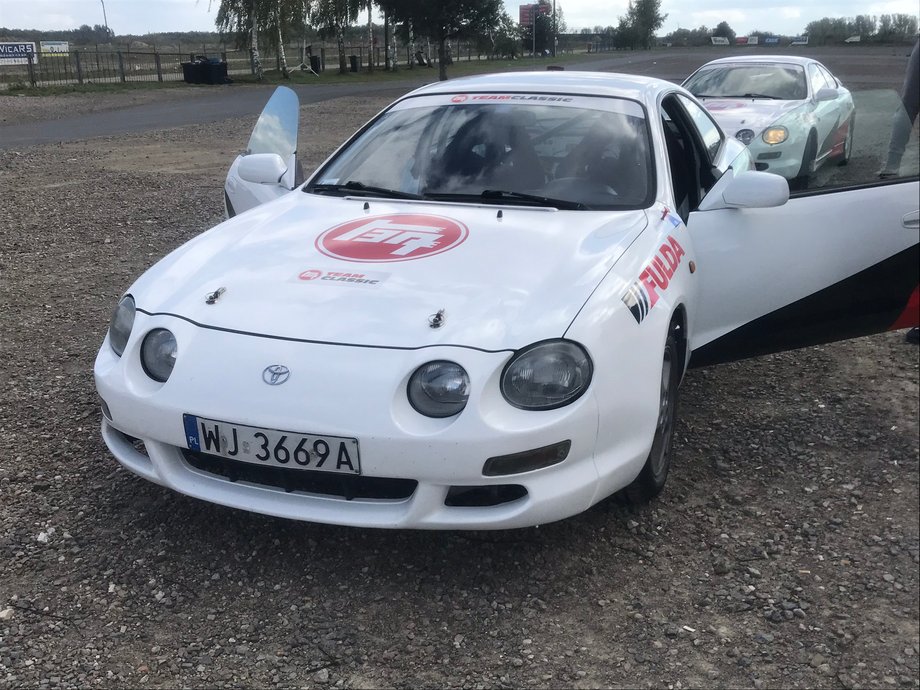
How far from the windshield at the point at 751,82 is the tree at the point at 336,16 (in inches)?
1097

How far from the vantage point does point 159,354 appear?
2840mm

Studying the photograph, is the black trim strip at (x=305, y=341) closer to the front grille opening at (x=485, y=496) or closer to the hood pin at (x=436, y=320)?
the hood pin at (x=436, y=320)

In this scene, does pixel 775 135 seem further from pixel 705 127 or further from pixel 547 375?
pixel 547 375

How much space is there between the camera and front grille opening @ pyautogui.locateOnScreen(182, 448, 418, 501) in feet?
8.68

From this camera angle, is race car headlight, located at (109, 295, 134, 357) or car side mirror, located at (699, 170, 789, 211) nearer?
race car headlight, located at (109, 295, 134, 357)

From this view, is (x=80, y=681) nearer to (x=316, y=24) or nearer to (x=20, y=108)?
(x=20, y=108)

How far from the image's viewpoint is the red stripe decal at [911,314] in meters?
3.57

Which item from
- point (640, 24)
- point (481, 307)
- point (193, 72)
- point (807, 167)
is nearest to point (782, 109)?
point (807, 167)

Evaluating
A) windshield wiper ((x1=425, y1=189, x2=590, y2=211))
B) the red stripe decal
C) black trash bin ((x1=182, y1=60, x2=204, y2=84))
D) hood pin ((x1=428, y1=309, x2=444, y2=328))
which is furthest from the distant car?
black trash bin ((x1=182, y1=60, x2=204, y2=84))

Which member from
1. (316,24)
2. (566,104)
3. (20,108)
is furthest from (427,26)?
(566,104)

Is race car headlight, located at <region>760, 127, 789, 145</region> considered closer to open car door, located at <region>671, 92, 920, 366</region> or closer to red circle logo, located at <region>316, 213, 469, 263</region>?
open car door, located at <region>671, 92, 920, 366</region>

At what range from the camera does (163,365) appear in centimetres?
282

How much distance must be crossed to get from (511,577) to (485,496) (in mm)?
306

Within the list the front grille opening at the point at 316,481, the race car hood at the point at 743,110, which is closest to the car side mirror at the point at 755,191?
the front grille opening at the point at 316,481
